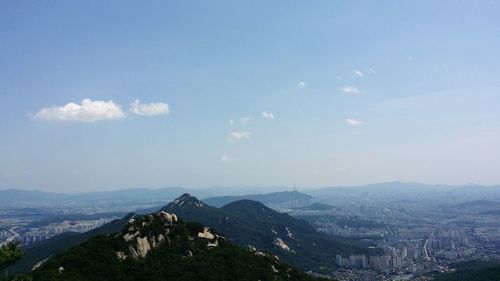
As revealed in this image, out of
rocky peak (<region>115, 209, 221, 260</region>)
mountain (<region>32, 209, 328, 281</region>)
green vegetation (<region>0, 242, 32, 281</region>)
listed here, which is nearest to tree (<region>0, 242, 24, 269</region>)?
green vegetation (<region>0, 242, 32, 281</region>)

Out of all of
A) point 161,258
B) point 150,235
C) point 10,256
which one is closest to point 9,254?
point 10,256

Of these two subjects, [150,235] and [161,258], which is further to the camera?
[150,235]

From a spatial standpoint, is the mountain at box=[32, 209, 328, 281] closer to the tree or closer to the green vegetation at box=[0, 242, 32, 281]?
the green vegetation at box=[0, 242, 32, 281]

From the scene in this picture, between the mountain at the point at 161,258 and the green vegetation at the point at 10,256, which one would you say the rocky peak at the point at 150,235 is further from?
the green vegetation at the point at 10,256

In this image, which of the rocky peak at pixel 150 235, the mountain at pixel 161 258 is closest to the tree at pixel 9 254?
the mountain at pixel 161 258

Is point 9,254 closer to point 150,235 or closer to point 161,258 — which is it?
point 161,258

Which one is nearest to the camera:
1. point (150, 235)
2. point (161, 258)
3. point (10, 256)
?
point (10, 256)

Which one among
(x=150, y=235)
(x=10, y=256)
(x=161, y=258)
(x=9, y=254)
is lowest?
(x=161, y=258)

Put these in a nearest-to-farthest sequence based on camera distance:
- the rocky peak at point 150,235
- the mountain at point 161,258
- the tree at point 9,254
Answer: the tree at point 9,254, the mountain at point 161,258, the rocky peak at point 150,235
